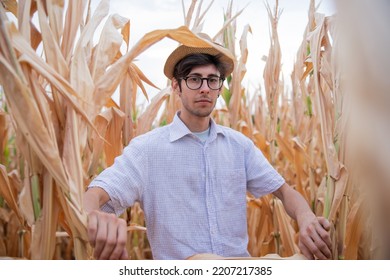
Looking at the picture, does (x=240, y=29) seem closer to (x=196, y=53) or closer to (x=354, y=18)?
(x=196, y=53)

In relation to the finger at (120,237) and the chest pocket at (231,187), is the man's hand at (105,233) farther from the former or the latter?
the chest pocket at (231,187)

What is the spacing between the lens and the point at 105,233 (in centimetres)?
58

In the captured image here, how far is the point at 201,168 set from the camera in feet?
2.80

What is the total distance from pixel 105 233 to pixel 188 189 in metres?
0.28

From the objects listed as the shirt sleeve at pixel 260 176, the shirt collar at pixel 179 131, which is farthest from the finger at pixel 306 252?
the shirt collar at pixel 179 131

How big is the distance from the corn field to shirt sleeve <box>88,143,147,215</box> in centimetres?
6

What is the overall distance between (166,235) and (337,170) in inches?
13.3

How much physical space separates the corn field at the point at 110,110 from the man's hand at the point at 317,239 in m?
0.04

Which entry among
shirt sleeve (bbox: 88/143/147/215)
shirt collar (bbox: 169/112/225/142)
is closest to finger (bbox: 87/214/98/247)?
shirt sleeve (bbox: 88/143/147/215)

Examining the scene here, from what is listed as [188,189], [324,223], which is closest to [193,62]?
[188,189]

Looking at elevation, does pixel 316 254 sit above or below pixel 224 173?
below

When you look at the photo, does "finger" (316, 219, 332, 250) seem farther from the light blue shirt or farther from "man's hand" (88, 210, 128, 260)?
"man's hand" (88, 210, 128, 260)

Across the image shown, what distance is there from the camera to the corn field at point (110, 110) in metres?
0.35
